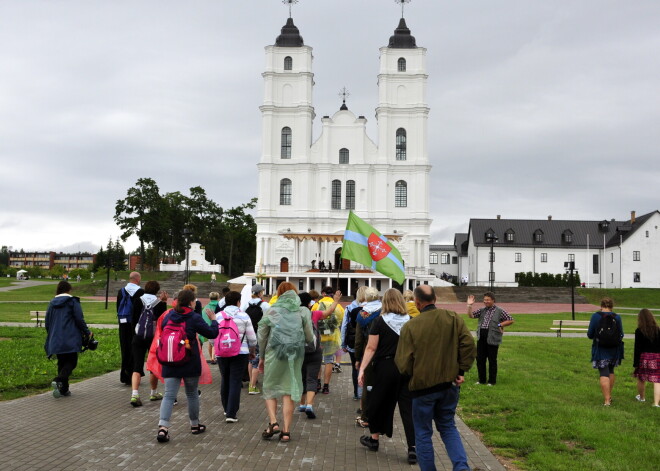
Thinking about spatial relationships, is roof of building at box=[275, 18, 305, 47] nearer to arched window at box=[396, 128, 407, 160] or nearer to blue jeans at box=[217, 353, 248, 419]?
arched window at box=[396, 128, 407, 160]

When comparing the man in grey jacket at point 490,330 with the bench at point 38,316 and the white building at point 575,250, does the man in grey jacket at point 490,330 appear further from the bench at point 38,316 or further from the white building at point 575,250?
the white building at point 575,250

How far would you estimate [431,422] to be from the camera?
6.35 meters

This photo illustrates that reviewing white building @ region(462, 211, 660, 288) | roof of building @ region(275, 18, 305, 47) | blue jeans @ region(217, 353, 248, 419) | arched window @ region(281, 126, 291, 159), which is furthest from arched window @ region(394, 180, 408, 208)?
blue jeans @ region(217, 353, 248, 419)

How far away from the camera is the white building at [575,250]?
72688 mm

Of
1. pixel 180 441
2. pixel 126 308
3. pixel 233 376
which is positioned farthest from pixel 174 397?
pixel 126 308

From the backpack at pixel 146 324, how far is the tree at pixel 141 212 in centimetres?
7111

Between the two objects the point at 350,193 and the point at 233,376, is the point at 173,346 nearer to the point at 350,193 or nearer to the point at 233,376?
the point at 233,376

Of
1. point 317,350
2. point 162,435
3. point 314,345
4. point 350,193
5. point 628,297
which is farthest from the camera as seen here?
point 350,193

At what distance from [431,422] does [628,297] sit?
190ft

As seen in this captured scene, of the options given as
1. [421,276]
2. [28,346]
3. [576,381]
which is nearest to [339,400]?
[576,381]

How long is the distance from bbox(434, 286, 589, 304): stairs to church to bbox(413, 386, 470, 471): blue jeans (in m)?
49.2

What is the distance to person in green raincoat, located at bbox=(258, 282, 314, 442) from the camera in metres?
8.39

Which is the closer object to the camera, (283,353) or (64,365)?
(283,353)

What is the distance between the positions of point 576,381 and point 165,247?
255ft
